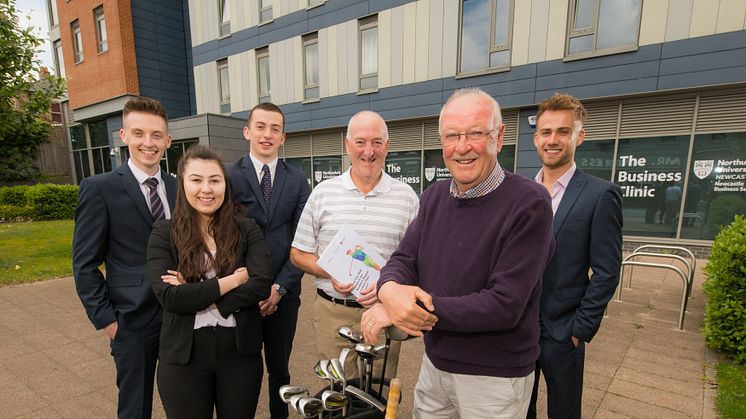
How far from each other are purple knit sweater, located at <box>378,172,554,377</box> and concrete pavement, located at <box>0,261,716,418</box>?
6.24 feet

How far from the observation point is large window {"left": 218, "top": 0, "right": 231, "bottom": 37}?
50.8 ft

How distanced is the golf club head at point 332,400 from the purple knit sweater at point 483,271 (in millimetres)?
459

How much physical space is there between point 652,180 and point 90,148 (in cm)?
2663

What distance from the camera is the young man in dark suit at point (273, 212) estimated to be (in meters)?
2.73

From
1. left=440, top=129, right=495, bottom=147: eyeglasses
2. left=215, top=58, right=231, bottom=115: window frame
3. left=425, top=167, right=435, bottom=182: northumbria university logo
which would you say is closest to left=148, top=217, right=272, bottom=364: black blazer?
left=440, top=129, right=495, bottom=147: eyeglasses

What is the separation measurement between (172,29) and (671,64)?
21.7 metres

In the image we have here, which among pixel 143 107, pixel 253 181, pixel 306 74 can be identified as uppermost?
pixel 306 74

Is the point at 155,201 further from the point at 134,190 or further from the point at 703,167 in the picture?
the point at 703,167

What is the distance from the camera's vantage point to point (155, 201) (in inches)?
92.3

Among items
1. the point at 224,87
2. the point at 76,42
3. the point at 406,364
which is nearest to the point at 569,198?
the point at 406,364

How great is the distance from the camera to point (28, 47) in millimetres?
6781

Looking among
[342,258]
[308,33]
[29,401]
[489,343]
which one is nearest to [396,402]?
[489,343]

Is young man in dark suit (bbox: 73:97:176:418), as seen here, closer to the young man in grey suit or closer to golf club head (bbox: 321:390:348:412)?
golf club head (bbox: 321:390:348:412)

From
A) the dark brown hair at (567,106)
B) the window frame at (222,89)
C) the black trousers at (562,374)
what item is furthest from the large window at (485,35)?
the window frame at (222,89)
